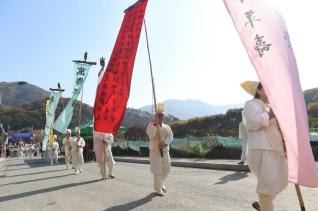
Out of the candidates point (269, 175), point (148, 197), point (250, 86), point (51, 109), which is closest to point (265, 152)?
point (269, 175)

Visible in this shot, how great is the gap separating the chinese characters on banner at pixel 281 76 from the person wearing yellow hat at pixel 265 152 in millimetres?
435

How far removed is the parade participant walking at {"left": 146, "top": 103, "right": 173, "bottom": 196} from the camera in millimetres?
10492

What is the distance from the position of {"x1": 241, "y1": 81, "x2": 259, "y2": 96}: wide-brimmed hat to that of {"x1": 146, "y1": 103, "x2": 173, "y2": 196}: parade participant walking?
434 cm

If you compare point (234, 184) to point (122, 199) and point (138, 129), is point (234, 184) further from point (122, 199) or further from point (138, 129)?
point (138, 129)

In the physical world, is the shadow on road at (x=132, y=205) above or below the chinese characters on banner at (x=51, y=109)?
below

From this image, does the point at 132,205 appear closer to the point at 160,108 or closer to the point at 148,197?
the point at 148,197

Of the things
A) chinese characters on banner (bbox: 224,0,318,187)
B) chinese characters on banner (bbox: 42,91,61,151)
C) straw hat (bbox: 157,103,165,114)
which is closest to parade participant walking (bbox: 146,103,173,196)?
straw hat (bbox: 157,103,165,114)

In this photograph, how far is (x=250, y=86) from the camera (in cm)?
621

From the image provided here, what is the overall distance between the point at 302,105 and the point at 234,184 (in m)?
7.00

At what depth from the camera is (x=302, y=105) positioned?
5.09 m

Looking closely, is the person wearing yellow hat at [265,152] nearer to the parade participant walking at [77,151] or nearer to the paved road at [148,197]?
the paved road at [148,197]

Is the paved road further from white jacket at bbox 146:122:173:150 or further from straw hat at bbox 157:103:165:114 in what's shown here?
straw hat at bbox 157:103:165:114

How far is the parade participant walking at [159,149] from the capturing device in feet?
34.4

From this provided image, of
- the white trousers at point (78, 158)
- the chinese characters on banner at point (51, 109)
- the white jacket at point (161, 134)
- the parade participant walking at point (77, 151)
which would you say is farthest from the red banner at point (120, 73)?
the chinese characters on banner at point (51, 109)
